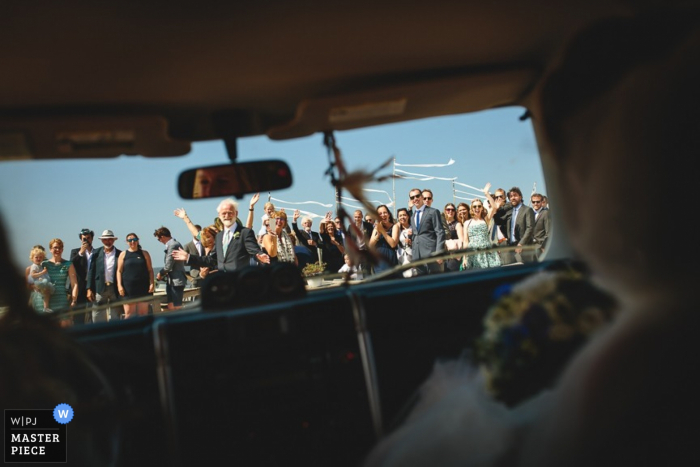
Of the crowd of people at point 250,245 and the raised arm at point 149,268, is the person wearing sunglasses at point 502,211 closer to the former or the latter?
the crowd of people at point 250,245

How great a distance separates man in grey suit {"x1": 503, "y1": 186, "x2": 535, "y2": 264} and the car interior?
217mm

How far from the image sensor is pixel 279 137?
116 inches

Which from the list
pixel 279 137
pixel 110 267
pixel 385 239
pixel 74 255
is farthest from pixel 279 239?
pixel 279 137

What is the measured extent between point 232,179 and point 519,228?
395 centimetres

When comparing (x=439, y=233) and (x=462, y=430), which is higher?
(x=439, y=233)

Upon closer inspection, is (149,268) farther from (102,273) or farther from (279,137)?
(279,137)

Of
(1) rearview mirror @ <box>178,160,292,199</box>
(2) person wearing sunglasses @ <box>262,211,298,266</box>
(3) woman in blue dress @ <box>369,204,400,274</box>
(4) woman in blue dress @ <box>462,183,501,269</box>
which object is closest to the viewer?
(1) rearview mirror @ <box>178,160,292,199</box>

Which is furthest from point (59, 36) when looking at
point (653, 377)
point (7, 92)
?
point (653, 377)

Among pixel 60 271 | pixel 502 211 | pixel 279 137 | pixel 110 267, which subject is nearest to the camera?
pixel 279 137

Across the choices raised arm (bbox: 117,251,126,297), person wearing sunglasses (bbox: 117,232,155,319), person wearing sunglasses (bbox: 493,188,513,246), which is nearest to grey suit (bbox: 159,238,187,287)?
person wearing sunglasses (bbox: 117,232,155,319)

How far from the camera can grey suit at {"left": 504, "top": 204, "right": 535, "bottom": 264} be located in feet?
11.6

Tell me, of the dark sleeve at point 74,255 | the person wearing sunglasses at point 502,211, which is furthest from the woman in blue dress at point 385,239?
the dark sleeve at point 74,255

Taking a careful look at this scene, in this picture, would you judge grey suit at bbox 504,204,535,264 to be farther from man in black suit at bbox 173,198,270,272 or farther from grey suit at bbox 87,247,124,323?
grey suit at bbox 87,247,124,323

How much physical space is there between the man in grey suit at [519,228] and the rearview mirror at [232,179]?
1584mm
